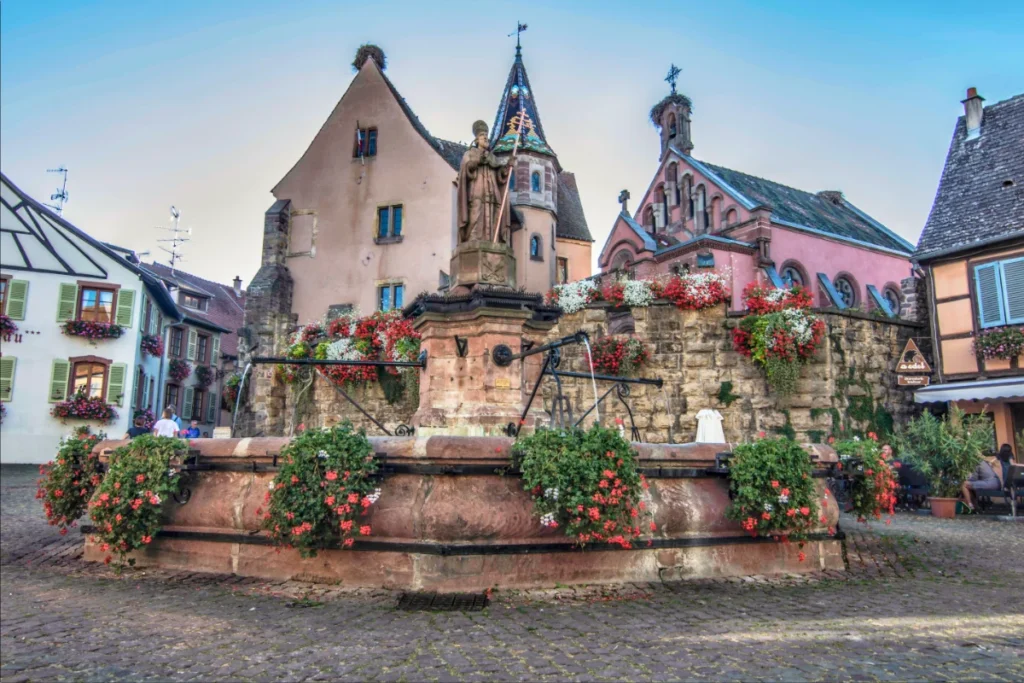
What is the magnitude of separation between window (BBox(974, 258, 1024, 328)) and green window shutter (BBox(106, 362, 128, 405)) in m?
26.5

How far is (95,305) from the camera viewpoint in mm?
25625

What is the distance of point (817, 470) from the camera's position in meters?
6.57

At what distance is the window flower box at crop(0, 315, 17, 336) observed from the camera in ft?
77.8

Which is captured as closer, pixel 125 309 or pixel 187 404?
pixel 125 309

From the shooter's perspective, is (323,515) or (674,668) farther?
(323,515)

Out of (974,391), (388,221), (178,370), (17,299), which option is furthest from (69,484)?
(178,370)

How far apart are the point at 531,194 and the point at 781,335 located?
13343 mm

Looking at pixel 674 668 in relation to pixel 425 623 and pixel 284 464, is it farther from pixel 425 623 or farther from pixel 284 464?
pixel 284 464

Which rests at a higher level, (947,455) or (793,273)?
(793,273)

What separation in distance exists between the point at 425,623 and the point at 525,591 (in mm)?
1004

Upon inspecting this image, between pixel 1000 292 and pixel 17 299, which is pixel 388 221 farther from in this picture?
pixel 1000 292

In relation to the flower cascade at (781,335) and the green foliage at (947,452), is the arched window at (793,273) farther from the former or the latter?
the green foliage at (947,452)

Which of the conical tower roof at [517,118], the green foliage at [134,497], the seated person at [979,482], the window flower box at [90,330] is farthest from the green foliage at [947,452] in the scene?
the window flower box at [90,330]

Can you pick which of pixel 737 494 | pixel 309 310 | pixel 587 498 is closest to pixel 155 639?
pixel 587 498
